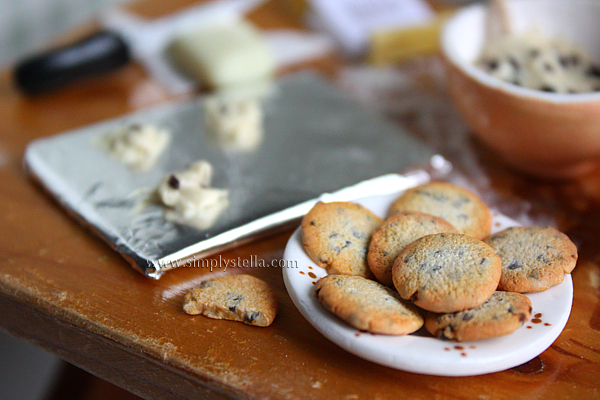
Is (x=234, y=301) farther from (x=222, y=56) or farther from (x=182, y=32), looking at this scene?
(x=182, y=32)

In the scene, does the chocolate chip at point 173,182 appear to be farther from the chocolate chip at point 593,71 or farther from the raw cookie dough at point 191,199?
the chocolate chip at point 593,71

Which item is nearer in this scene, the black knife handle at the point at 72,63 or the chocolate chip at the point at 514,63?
the chocolate chip at the point at 514,63

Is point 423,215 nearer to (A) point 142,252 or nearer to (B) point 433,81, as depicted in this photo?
(A) point 142,252

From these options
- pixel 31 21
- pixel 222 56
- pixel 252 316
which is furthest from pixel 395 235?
pixel 31 21

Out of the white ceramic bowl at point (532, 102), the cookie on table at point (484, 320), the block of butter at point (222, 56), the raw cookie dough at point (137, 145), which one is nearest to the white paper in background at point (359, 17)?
the block of butter at point (222, 56)

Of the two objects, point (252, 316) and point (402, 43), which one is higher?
point (402, 43)

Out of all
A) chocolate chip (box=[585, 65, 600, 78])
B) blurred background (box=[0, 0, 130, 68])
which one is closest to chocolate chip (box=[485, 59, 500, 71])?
chocolate chip (box=[585, 65, 600, 78])
